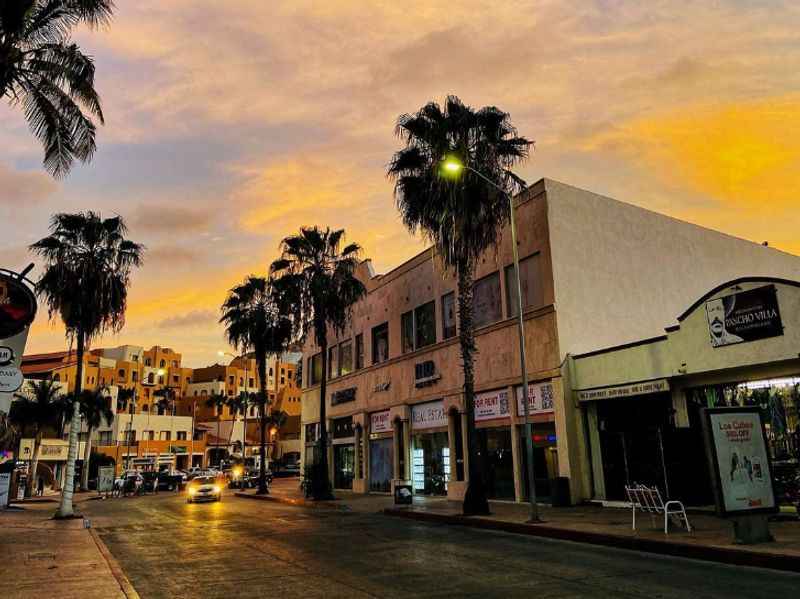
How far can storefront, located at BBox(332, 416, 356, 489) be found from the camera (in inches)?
1577

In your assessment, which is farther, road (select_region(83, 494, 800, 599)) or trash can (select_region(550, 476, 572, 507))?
trash can (select_region(550, 476, 572, 507))

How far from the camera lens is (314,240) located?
34.3 meters

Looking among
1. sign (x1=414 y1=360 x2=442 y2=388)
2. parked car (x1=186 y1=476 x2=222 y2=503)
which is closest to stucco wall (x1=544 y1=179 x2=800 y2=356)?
sign (x1=414 y1=360 x2=442 y2=388)

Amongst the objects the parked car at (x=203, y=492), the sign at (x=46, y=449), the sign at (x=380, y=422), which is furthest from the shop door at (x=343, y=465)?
the sign at (x=46, y=449)

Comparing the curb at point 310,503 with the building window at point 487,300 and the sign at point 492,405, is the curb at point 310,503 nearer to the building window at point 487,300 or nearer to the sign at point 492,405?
the sign at point 492,405

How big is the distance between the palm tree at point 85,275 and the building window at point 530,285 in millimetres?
16976

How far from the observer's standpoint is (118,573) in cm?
1092

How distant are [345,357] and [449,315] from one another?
44.8ft

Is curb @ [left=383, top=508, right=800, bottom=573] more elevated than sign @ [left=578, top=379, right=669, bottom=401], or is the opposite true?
sign @ [left=578, top=379, right=669, bottom=401]

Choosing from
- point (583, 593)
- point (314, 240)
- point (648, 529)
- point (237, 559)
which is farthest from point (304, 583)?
point (314, 240)

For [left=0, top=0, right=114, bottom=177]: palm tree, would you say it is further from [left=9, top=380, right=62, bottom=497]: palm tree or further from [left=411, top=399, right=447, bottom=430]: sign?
[left=9, top=380, right=62, bottom=497]: palm tree

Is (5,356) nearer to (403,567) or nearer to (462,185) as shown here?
(403,567)

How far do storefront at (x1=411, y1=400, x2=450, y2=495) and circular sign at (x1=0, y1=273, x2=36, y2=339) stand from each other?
20852 mm

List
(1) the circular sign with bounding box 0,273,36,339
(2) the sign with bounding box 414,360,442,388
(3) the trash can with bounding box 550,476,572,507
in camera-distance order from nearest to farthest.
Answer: (1) the circular sign with bounding box 0,273,36,339, (3) the trash can with bounding box 550,476,572,507, (2) the sign with bounding box 414,360,442,388
